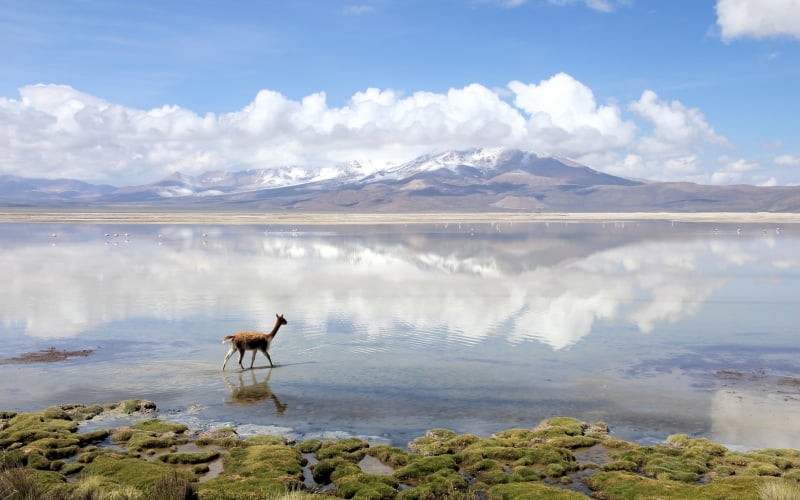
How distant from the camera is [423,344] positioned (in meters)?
25.0

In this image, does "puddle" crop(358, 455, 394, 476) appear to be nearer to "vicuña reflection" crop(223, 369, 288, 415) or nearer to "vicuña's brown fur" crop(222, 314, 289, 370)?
"vicuña reflection" crop(223, 369, 288, 415)

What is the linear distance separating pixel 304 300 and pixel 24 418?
19.1 meters

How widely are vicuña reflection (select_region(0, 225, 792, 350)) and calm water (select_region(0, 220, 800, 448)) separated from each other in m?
0.19

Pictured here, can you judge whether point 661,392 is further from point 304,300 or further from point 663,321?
point 304,300

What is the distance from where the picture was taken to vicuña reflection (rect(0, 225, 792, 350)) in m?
29.7

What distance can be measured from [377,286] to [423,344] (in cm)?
1522

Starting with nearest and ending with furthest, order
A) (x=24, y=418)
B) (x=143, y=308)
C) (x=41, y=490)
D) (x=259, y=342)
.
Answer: (x=41, y=490) < (x=24, y=418) < (x=259, y=342) < (x=143, y=308)

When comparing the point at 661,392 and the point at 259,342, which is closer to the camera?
the point at 661,392

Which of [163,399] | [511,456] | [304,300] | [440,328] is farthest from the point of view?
[304,300]

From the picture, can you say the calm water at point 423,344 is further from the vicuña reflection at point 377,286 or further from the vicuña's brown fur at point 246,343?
the vicuña's brown fur at point 246,343

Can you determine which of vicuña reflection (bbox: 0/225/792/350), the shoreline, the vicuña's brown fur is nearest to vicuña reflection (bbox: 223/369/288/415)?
Result: the vicuña's brown fur

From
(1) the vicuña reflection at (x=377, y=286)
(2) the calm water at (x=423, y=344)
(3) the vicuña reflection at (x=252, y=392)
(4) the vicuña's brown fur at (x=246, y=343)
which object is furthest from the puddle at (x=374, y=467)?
(1) the vicuña reflection at (x=377, y=286)

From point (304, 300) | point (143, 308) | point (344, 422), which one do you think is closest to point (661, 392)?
point (344, 422)

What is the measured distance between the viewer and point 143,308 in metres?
32.5
